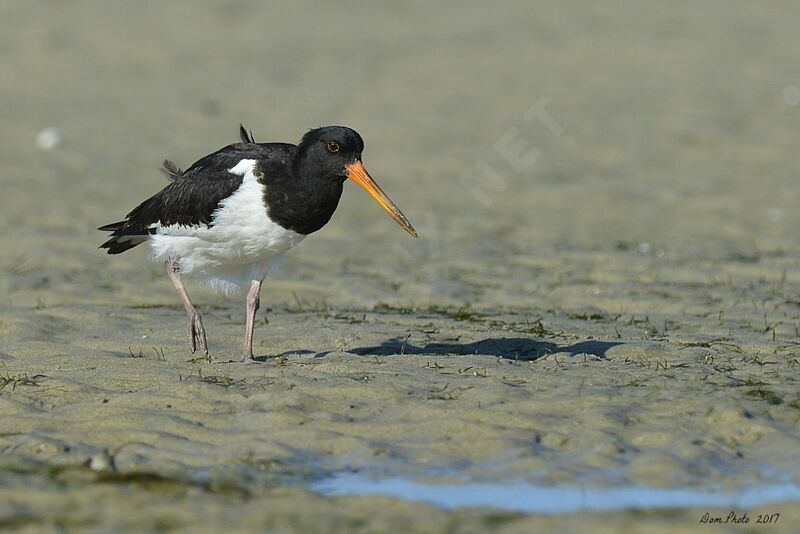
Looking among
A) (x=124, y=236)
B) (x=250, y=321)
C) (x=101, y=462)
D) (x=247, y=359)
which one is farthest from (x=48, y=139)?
(x=101, y=462)

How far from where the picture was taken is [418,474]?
624 centimetres

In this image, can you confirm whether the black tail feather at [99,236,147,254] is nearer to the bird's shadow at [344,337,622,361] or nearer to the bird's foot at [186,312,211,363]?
the bird's foot at [186,312,211,363]

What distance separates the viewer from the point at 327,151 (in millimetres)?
8477

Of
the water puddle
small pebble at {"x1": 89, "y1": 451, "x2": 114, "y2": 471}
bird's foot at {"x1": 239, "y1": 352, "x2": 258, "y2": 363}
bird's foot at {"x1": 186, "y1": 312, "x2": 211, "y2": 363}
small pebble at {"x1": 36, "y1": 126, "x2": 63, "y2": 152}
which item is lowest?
the water puddle

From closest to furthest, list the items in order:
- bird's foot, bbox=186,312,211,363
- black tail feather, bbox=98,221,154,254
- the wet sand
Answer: the wet sand, bird's foot, bbox=186,312,211,363, black tail feather, bbox=98,221,154,254

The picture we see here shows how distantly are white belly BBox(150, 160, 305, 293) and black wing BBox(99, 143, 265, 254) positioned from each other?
0.17ft

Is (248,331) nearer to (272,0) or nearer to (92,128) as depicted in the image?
(92,128)

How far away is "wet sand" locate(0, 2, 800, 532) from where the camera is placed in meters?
6.33

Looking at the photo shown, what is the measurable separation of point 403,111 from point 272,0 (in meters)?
5.09

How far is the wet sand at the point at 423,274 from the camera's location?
6332 mm

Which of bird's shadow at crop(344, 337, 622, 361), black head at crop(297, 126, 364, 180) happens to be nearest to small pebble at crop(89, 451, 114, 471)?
bird's shadow at crop(344, 337, 622, 361)

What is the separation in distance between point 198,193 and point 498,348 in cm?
222

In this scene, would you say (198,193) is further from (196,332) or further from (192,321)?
(196,332)

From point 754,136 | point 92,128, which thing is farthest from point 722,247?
point 92,128
